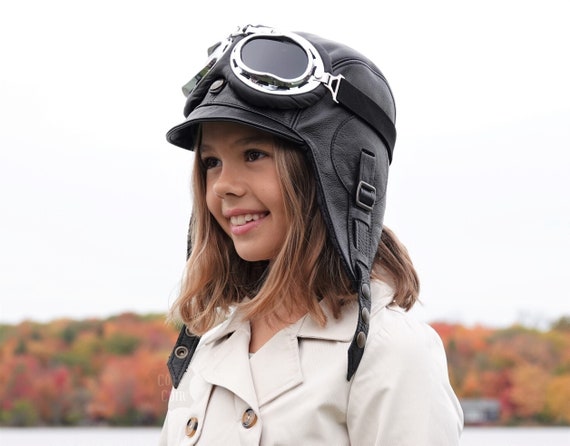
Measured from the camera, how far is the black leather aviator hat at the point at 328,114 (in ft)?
8.27

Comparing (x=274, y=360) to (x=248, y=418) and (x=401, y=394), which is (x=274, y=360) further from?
(x=401, y=394)

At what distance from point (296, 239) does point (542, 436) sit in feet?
71.0

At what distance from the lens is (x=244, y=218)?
8.76 feet

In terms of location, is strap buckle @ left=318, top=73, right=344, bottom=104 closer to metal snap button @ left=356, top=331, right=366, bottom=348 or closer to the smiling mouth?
the smiling mouth

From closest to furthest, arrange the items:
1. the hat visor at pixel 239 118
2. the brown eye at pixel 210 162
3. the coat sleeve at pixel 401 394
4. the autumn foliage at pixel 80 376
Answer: the coat sleeve at pixel 401 394 → the hat visor at pixel 239 118 → the brown eye at pixel 210 162 → the autumn foliage at pixel 80 376

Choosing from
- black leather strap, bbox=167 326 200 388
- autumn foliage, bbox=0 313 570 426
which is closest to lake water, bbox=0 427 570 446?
autumn foliage, bbox=0 313 570 426

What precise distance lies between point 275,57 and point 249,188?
1.29 feet

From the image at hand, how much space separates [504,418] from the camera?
23.8 meters

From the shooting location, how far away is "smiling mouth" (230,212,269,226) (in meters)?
2.66

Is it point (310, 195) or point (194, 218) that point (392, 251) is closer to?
point (310, 195)

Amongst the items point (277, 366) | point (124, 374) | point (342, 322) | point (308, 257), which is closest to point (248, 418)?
point (277, 366)

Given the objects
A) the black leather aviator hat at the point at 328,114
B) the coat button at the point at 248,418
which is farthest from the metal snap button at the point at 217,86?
the coat button at the point at 248,418

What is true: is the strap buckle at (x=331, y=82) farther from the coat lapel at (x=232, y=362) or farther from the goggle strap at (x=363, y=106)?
the coat lapel at (x=232, y=362)

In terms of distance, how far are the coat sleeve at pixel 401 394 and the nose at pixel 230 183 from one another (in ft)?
1.77
